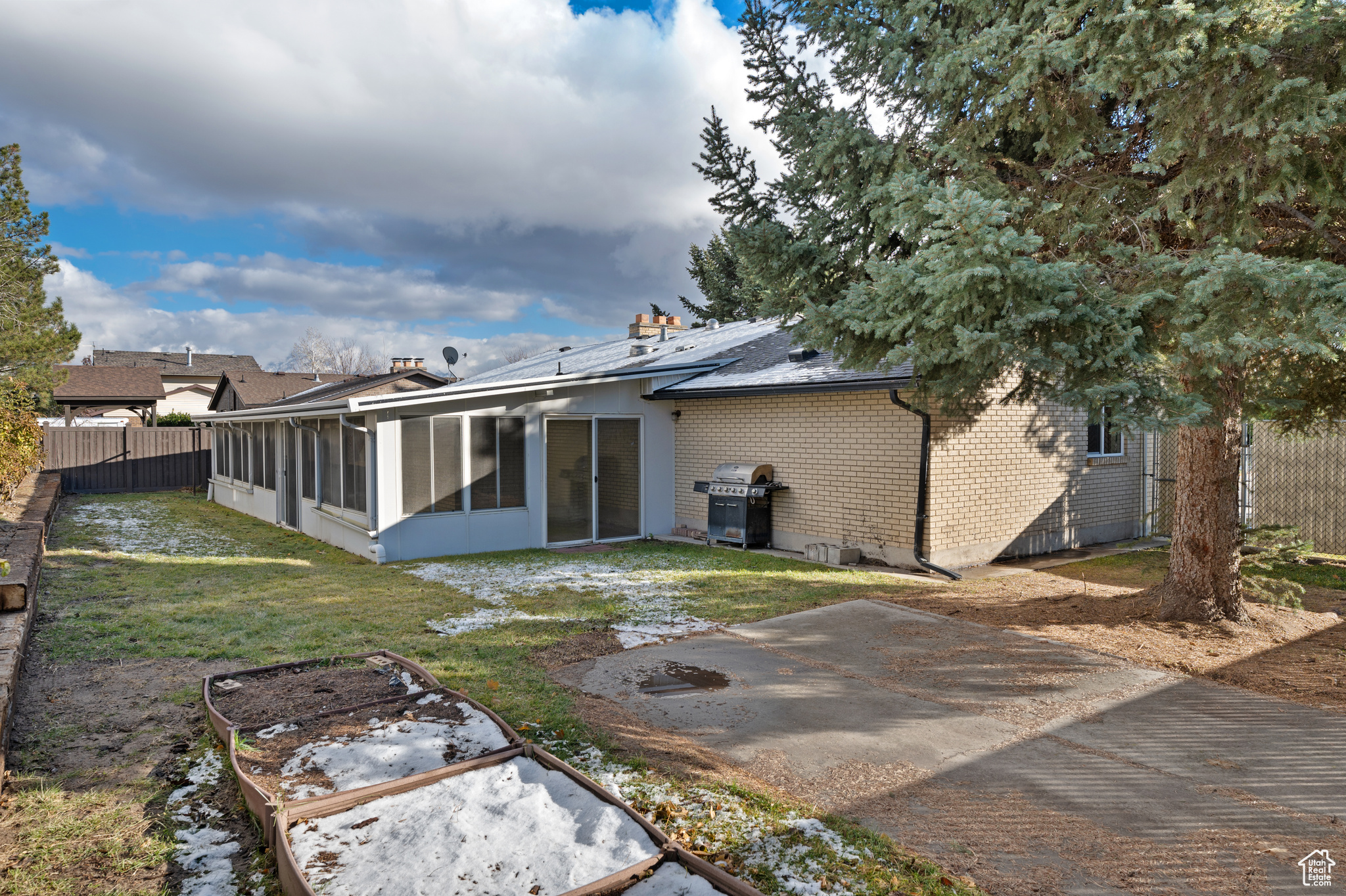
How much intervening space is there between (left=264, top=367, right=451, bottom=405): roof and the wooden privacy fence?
9.98ft

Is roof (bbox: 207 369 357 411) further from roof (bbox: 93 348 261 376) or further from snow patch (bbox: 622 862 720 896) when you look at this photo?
snow patch (bbox: 622 862 720 896)

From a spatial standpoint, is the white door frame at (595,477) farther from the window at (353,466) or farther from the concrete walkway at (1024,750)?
the concrete walkway at (1024,750)

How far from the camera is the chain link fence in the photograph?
440 inches

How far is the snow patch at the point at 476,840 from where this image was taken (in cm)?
281


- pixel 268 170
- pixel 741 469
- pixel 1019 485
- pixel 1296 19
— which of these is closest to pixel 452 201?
pixel 268 170

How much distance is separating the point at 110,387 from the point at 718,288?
2530 cm

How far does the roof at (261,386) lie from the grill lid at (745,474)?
1908cm

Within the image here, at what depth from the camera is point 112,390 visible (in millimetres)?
27953

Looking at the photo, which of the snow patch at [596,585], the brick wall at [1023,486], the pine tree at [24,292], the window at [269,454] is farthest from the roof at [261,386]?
the brick wall at [1023,486]

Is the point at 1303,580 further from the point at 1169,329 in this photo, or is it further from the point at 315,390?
the point at 315,390

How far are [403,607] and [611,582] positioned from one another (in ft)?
8.32

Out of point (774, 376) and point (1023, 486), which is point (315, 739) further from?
point (1023, 486)

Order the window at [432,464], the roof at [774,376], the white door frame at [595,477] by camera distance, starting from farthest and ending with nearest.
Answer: the white door frame at [595,477] → the window at [432,464] → the roof at [774,376]

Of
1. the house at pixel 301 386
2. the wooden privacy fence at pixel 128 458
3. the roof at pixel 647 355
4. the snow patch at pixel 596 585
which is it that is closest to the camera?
the snow patch at pixel 596 585
